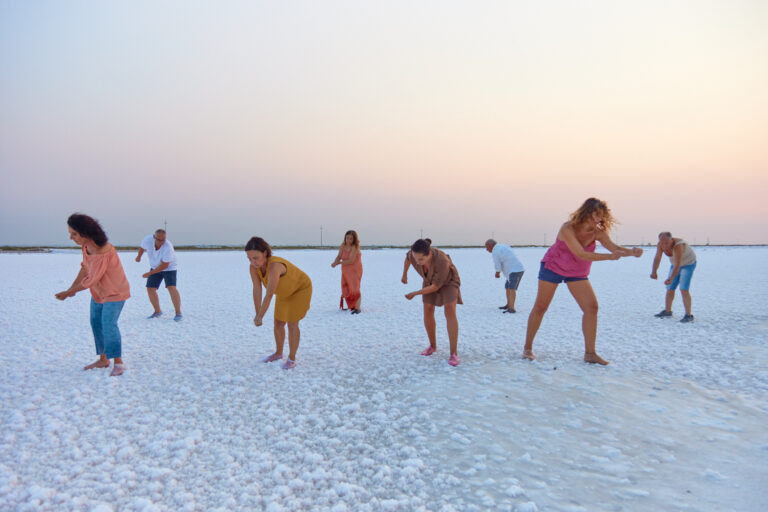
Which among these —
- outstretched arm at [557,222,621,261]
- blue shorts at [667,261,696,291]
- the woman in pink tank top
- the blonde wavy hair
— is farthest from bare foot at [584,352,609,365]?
blue shorts at [667,261,696,291]

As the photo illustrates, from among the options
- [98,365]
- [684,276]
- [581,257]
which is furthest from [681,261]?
[98,365]

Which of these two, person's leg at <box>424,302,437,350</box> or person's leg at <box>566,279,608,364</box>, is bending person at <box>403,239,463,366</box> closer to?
person's leg at <box>424,302,437,350</box>

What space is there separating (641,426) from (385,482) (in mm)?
2345

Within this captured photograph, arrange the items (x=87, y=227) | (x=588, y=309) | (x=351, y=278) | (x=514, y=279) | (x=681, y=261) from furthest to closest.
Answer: (x=351, y=278), (x=514, y=279), (x=681, y=261), (x=588, y=309), (x=87, y=227)

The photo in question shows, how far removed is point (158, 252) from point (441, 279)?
6201 mm

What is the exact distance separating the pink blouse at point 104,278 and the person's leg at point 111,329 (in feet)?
0.27

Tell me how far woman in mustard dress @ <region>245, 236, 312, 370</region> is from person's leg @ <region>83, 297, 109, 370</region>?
1.85 meters

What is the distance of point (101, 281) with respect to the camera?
16.7 feet

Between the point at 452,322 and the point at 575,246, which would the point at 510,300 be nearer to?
the point at 452,322

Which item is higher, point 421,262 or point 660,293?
point 421,262

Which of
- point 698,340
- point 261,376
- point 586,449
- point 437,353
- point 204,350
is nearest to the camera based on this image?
point 586,449

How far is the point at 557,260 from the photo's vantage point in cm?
536

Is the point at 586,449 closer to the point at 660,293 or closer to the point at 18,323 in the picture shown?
the point at 18,323

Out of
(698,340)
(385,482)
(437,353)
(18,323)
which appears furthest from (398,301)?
(385,482)
